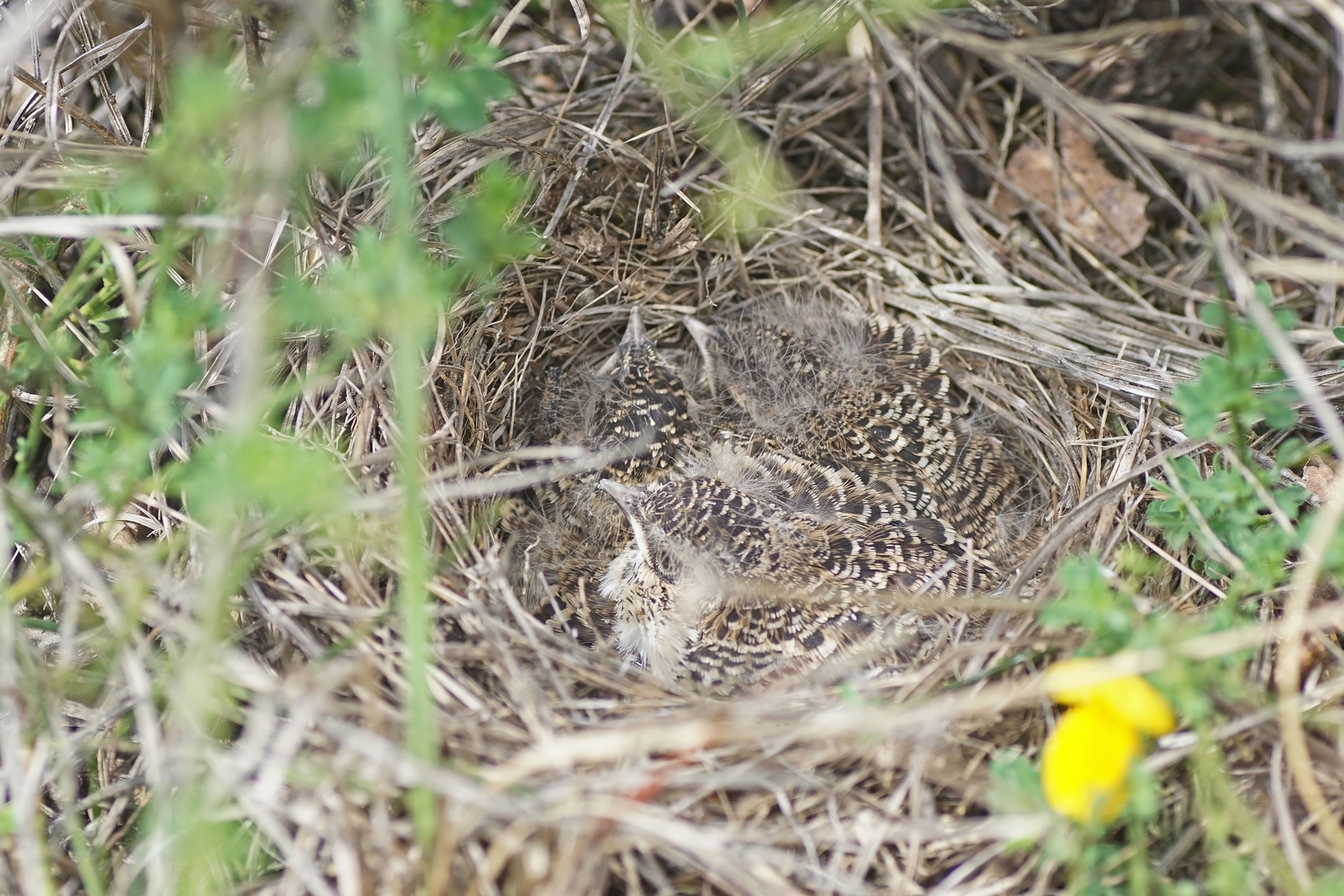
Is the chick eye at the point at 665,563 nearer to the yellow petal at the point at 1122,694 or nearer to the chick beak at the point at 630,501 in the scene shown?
the chick beak at the point at 630,501

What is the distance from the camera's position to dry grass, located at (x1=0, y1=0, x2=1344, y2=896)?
1407 mm

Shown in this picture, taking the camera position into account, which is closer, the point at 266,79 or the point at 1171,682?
the point at 1171,682

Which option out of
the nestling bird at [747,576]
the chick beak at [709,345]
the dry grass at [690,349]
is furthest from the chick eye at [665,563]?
the chick beak at [709,345]

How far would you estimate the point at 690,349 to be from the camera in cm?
292

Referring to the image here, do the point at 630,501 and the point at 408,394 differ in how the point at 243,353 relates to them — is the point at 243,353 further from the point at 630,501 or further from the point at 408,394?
the point at 630,501

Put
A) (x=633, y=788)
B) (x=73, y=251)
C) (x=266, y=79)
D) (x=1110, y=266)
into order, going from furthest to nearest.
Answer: (x=1110, y=266) < (x=73, y=251) < (x=266, y=79) < (x=633, y=788)

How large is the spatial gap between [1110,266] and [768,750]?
1.91m

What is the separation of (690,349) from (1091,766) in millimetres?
1843

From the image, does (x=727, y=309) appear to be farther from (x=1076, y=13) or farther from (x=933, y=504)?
(x=1076, y=13)

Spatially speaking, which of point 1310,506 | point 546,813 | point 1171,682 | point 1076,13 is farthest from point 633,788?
point 1076,13

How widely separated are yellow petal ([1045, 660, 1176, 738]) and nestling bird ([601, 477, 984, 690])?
64 centimetres

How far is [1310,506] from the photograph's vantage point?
6.68 ft

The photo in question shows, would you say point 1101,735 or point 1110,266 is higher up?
point 1101,735

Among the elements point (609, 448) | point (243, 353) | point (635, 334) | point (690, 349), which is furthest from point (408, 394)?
point (690, 349)
